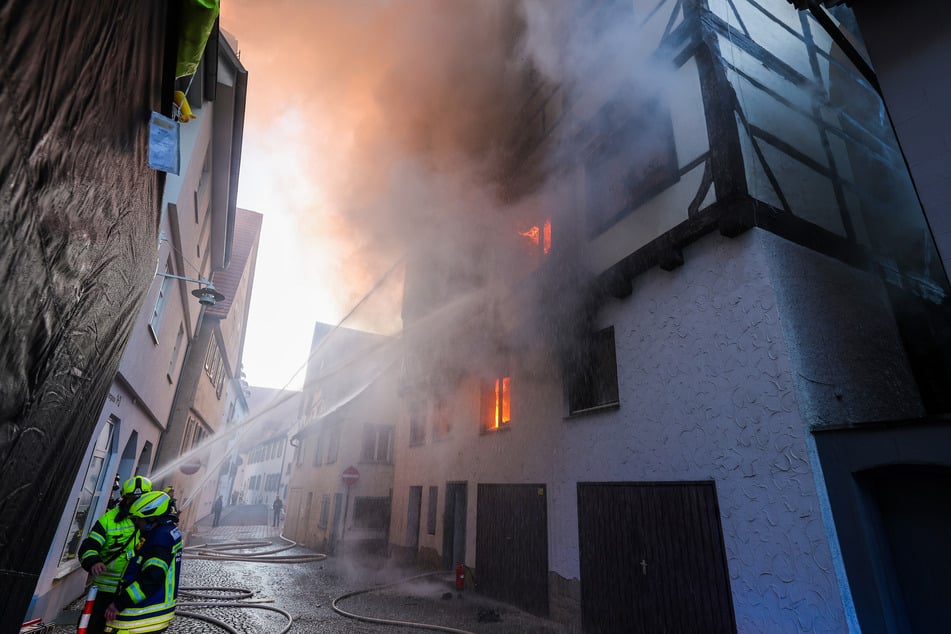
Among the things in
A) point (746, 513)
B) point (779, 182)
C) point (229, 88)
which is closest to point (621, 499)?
point (746, 513)

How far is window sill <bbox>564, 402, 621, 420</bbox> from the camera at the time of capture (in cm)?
605

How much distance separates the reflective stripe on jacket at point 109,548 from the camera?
375 cm

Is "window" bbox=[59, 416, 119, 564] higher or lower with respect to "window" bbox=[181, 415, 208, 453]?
lower

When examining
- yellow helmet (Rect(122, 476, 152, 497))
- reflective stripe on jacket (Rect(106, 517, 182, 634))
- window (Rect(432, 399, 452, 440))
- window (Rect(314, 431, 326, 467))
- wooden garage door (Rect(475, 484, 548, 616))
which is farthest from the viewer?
window (Rect(314, 431, 326, 467))

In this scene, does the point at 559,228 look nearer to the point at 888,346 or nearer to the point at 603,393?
the point at 603,393

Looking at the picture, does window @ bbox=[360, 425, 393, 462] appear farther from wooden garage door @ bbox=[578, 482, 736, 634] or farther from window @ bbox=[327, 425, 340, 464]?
wooden garage door @ bbox=[578, 482, 736, 634]

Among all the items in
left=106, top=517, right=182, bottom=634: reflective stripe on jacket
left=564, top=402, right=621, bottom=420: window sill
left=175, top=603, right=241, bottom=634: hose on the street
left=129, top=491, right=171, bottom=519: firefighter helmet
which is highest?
left=564, top=402, right=621, bottom=420: window sill

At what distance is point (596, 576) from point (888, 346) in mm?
4431

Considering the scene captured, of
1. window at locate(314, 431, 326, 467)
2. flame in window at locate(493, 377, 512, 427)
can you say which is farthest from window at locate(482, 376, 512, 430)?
window at locate(314, 431, 326, 467)

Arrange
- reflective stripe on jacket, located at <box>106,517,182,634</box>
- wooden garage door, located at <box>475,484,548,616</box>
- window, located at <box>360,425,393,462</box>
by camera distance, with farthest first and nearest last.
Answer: window, located at <box>360,425,393,462</box>
wooden garage door, located at <box>475,484,548,616</box>
reflective stripe on jacket, located at <box>106,517,182,634</box>

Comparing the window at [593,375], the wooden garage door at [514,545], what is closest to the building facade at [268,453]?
the wooden garage door at [514,545]

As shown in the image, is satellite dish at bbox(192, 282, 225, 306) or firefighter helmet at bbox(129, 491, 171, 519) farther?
satellite dish at bbox(192, 282, 225, 306)

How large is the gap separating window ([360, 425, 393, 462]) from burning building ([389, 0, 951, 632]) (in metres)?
7.88

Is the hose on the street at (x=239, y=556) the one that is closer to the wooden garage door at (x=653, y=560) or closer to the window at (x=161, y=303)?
the window at (x=161, y=303)
